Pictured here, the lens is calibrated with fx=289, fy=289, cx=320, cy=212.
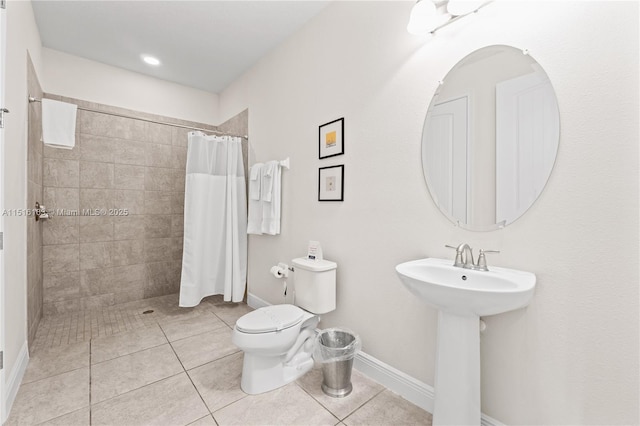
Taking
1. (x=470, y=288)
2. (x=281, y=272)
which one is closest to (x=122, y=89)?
(x=281, y=272)

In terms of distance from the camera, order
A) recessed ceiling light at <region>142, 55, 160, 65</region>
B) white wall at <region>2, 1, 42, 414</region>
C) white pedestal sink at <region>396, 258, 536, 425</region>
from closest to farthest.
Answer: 1. white pedestal sink at <region>396, 258, 536, 425</region>
2. white wall at <region>2, 1, 42, 414</region>
3. recessed ceiling light at <region>142, 55, 160, 65</region>

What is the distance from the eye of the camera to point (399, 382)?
65.6 inches

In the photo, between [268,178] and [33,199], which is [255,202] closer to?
[268,178]

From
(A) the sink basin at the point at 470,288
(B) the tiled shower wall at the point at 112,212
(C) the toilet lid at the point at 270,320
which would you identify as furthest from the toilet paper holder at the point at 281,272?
(B) the tiled shower wall at the point at 112,212

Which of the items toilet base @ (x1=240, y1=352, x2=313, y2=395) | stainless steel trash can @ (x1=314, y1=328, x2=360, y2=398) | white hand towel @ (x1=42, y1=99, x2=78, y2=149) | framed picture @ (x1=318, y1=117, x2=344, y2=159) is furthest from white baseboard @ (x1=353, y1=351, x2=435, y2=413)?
white hand towel @ (x1=42, y1=99, x2=78, y2=149)

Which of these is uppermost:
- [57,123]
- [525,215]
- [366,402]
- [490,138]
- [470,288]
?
[57,123]

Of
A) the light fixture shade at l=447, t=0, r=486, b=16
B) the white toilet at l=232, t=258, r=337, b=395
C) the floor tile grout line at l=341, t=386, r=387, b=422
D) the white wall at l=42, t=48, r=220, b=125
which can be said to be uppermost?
the white wall at l=42, t=48, r=220, b=125

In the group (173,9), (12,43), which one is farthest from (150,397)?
(173,9)

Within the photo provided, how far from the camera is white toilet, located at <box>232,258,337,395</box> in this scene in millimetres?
1656

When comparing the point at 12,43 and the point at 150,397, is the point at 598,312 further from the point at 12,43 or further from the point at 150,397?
the point at 12,43

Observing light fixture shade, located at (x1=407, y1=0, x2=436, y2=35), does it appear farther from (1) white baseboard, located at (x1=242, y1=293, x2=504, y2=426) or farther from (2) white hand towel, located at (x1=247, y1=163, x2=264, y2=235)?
(1) white baseboard, located at (x1=242, y1=293, x2=504, y2=426)

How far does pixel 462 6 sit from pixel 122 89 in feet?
11.0

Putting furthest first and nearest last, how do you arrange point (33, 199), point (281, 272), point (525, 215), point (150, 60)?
point (150, 60) < point (281, 272) < point (33, 199) < point (525, 215)

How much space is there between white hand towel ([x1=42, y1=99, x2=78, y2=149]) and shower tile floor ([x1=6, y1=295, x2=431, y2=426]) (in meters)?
1.55
